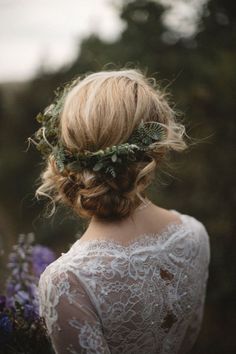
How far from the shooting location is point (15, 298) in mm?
2498

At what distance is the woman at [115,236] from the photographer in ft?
6.07

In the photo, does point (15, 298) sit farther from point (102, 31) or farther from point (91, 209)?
point (102, 31)

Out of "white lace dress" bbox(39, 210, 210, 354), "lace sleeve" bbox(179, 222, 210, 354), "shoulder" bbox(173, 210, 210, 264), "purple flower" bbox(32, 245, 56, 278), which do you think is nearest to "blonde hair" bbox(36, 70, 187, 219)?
"white lace dress" bbox(39, 210, 210, 354)

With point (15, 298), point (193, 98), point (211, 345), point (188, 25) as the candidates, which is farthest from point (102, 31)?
point (15, 298)

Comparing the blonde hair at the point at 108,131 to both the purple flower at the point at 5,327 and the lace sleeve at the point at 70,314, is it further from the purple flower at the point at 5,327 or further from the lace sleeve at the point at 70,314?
the purple flower at the point at 5,327

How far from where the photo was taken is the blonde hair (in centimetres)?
187

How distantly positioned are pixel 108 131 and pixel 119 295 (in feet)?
2.21

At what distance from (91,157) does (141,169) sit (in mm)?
237

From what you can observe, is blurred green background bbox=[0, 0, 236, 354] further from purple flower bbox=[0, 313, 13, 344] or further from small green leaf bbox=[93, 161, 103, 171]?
small green leaf bbox=[93, 161, 103, 171]

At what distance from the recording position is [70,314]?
1.83 metres

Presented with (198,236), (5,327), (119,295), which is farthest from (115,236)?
(5,327)

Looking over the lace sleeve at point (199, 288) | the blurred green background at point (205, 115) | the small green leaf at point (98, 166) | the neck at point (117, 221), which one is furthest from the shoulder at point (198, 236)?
the blurred green background at point (205, 115)

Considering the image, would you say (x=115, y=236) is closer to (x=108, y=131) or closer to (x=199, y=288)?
(x=108, y=131)

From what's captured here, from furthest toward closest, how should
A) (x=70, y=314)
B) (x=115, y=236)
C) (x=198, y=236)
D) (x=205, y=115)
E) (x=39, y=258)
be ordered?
(x=205, y=115)
(x=39, y=258)
(x=198, y=236)
(x=115, y=236)
(x=70, y=314)
